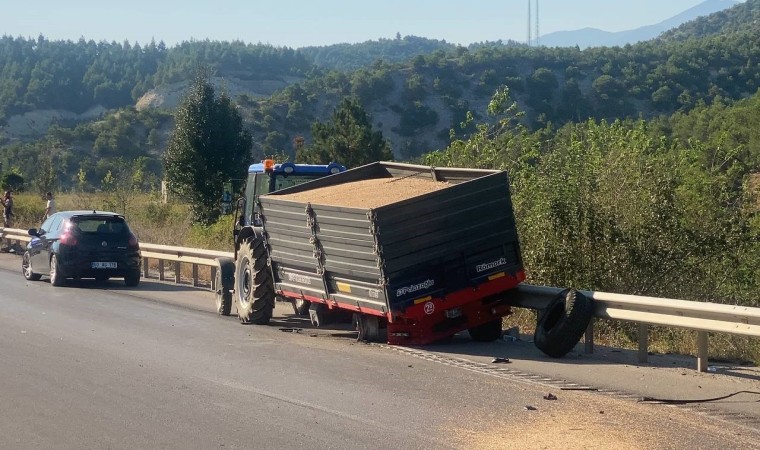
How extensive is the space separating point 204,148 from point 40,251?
746 inches

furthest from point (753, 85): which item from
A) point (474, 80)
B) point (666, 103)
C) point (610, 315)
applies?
point (610, 315)

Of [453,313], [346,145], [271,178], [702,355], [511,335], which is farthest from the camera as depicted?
[346,145]

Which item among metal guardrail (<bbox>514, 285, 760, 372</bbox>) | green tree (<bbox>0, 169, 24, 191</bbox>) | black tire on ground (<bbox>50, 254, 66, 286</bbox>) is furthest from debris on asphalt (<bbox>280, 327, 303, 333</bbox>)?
green tree (<bbox>0, 169, 24, 191</bbox>)

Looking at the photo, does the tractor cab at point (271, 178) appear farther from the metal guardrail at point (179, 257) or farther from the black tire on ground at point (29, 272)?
the black tire on ground at point (29, 272)

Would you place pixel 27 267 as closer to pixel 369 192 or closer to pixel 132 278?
pixel 132 278

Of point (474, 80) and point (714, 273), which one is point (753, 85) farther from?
point (714, 273)

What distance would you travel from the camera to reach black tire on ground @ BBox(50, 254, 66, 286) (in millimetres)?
20891

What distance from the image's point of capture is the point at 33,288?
67.9 feet

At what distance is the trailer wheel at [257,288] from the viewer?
47.6 ft

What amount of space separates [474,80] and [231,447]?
4696 inches

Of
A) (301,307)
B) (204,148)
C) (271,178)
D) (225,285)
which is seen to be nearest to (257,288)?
(301,307)

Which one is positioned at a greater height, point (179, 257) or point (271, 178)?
point (271, 178)

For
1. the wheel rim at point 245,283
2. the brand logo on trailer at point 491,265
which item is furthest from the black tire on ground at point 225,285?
the brand logo on trailer at point 491,265

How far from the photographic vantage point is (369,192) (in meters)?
13.5
